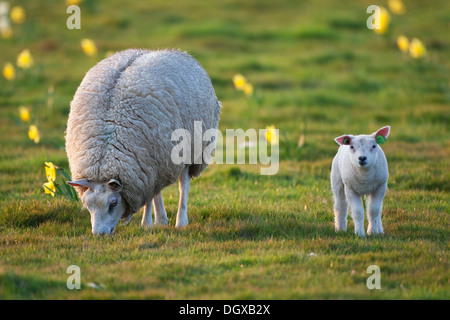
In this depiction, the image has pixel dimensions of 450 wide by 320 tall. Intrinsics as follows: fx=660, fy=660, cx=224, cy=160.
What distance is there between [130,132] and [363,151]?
228cm

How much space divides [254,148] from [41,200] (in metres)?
4.24

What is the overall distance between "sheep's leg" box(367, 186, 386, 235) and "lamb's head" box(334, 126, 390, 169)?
0.37 m

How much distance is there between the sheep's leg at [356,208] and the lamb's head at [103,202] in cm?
223

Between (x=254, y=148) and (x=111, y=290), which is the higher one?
(x=254, y=148)

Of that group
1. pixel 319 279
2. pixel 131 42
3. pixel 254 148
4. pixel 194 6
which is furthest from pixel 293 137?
pixel 194 6

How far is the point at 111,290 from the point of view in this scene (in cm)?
528

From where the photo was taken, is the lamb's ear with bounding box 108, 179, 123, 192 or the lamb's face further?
the lamb's ear with bounding box 108, 179, 123, 192

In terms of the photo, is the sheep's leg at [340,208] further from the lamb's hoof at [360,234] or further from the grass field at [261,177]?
the lamb's hoof at [360,234]

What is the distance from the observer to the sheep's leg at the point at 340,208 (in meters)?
6.79

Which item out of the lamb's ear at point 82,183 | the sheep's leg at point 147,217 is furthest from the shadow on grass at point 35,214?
the lamb's ear at point 82,183

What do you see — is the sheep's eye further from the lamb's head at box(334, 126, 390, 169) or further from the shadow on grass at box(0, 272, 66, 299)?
the lamb's head at box(334, 126, 390, 169)

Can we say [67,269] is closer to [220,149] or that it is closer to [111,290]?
[111,290]

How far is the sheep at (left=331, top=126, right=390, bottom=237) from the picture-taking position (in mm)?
6211

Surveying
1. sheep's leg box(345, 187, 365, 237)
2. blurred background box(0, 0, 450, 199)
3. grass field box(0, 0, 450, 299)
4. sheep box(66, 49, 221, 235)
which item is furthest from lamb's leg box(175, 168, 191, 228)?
blurred background box(0, 0, 450, 199)
